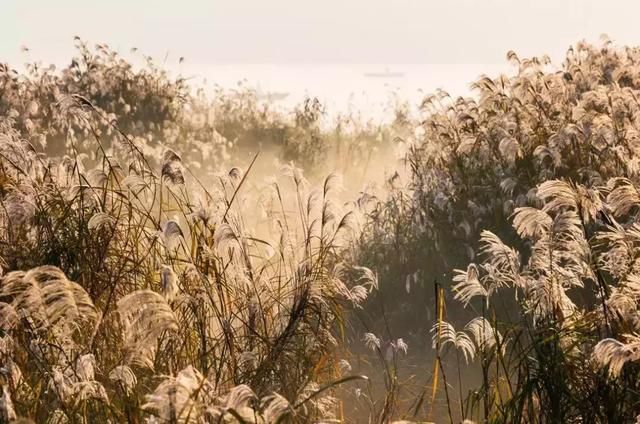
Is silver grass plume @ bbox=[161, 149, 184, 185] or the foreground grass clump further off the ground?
silver grass plume @ bbox=[161, 149, 184, 185]

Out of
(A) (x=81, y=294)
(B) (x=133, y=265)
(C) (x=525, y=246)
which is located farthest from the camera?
(C) (x=525, y=246)

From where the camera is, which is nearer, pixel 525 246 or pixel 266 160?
pixel 525 246

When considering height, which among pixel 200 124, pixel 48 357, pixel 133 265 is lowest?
pixel 48 357

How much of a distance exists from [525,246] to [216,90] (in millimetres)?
7869

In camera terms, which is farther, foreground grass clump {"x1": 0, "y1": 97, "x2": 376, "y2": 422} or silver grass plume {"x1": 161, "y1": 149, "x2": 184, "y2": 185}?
silver grass plume {"x1": 161, "y1": 149, "x2": 184, "y2": 185}

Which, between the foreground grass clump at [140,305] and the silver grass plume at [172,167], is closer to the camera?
the foreground grass clump at [140,305]

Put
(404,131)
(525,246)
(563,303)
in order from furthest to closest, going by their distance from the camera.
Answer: (404,131) → (525,246) → (563,303)

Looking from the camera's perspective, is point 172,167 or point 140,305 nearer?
point 140,305

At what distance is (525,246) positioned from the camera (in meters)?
7.22

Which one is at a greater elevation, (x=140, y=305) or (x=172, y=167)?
(x=172, y=167)

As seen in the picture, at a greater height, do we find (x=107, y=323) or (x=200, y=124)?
(x=200, y=124)

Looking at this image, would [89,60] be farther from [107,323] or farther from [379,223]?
[107,323]

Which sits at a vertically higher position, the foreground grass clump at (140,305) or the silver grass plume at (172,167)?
Answer: the silver grass plume at (172,167)

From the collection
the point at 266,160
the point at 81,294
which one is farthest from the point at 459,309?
the point at 266,160
